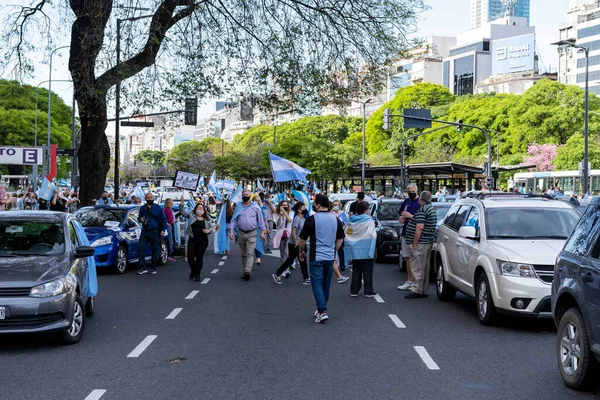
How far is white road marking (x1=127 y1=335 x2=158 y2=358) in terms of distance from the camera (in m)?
8.45

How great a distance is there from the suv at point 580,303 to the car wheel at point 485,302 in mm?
2963

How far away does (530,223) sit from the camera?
37.6ft

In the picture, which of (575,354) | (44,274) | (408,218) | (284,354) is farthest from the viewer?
(408,218)

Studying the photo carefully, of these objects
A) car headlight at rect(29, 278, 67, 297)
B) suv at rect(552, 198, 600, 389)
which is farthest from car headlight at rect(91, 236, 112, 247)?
suv at rect(552, 198, 600, 389)

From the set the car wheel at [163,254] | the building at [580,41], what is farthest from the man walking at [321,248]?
the building at [580,41]

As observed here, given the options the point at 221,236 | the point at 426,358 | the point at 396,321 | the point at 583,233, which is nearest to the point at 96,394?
the point at 426,358

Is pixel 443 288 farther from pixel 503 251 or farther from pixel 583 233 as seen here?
pixel 583 233

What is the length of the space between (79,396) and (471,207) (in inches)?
296

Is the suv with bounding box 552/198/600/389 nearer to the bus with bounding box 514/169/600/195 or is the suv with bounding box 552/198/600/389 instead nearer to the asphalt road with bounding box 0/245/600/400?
the asphalt road with bounding box 0/245/600/400

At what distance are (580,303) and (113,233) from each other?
41.7 feet

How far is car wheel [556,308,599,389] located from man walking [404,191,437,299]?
6.06 m

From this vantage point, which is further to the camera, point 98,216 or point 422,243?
point 98,216

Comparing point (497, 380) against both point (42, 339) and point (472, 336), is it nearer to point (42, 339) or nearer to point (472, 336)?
point (472, 336)

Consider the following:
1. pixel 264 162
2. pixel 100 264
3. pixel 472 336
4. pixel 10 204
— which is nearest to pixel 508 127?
pixel 264 162
